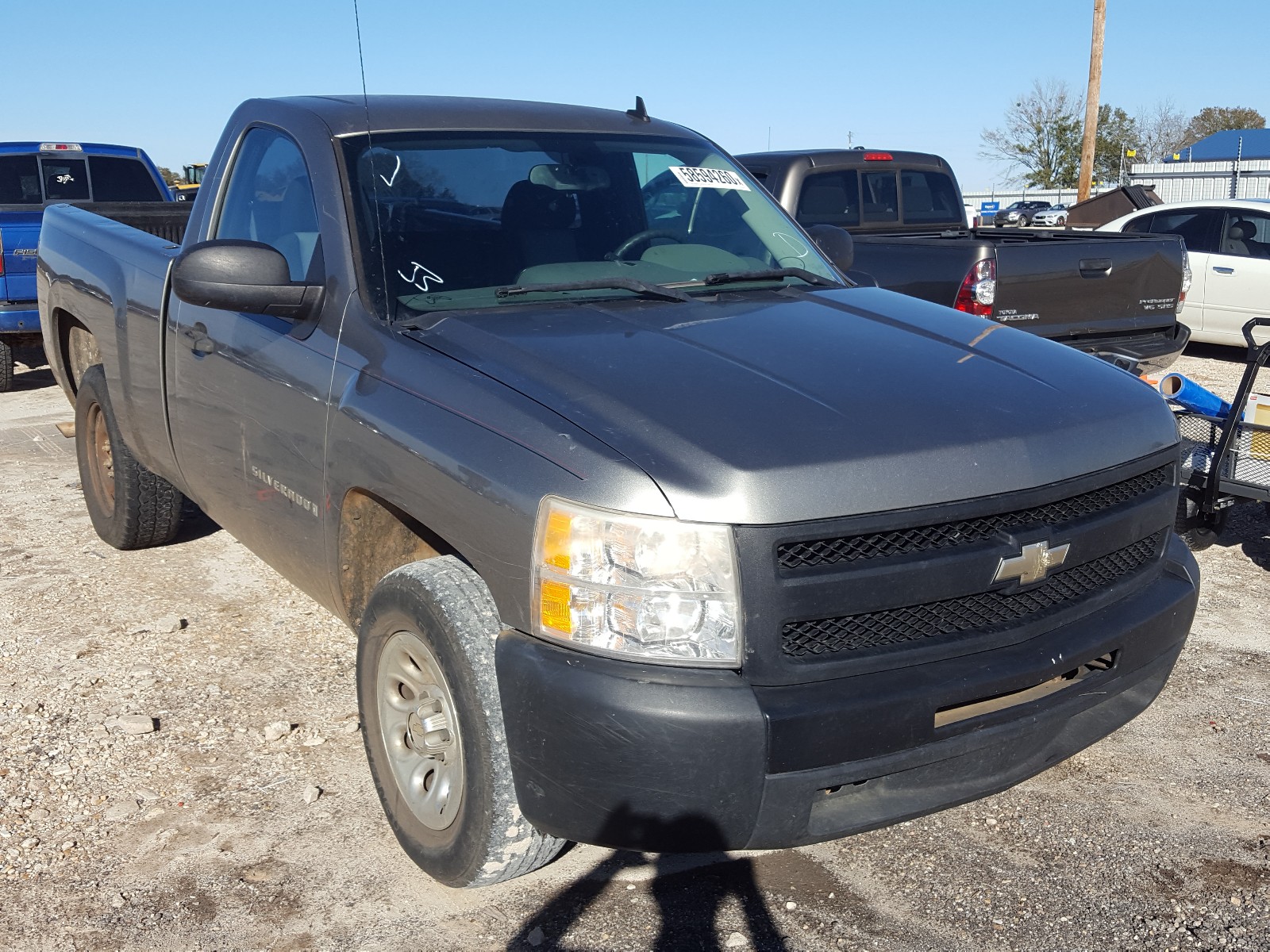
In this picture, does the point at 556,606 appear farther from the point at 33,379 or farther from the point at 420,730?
the point at 33,379

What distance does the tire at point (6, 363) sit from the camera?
10.3m

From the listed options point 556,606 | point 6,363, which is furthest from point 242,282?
point 6,363

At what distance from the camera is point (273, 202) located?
4.05 m

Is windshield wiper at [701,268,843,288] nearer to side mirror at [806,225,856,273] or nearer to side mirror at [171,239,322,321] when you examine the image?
side mirror at [806,225,856,273]

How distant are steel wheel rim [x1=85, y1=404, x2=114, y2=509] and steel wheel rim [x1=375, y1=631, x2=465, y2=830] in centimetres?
301

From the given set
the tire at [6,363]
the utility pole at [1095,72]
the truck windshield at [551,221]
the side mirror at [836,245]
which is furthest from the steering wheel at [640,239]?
the utility pole at [1095,72]

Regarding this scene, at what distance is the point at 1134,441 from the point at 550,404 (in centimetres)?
146

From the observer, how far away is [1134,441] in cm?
308

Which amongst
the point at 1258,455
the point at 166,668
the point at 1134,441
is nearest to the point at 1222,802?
the point at 1134,441

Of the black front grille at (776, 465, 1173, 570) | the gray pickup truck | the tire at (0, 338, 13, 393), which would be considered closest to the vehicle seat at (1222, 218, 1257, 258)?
the gray pickup truck

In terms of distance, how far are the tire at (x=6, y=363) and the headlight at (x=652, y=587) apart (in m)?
9.34

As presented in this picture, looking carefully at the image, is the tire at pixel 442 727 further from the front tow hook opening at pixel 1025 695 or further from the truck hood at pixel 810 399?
the front tow hook opening at pixel 1025 695

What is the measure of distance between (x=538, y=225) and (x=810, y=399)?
4.35ft

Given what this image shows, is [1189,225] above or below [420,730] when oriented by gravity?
above
